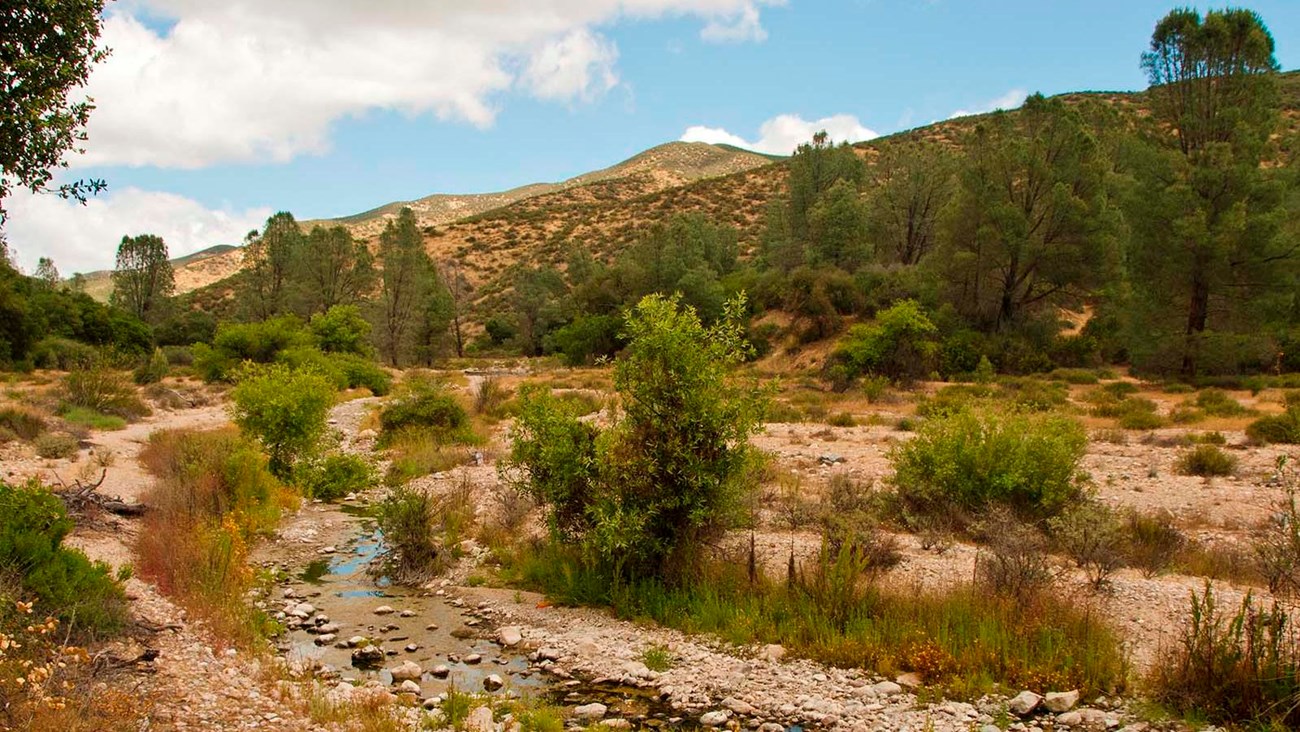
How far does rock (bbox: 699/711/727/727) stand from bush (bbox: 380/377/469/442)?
1769cm

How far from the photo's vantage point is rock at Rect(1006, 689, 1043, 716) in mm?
7441

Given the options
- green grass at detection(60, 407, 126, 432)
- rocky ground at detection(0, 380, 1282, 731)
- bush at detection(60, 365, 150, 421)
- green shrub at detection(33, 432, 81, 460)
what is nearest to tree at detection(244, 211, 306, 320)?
bush at detection(60, 365, 150, 421)

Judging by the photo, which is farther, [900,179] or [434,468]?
[900,179]

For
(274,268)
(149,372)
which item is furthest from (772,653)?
(274,268)

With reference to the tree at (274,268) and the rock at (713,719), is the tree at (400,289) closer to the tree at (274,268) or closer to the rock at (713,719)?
the tree at (274,268)

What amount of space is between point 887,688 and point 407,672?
5035 millimetres

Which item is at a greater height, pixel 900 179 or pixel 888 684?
pixel 900 179

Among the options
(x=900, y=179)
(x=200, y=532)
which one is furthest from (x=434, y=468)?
(x=900, y=179)

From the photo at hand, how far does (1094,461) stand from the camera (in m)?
18.5

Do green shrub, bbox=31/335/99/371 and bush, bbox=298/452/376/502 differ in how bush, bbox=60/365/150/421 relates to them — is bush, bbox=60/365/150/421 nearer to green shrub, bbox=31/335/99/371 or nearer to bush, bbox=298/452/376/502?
bush, bbox=298/452/376/502

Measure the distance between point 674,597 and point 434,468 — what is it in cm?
1187

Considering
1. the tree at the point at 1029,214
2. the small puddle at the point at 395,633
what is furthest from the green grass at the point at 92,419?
the tree at the point at 1029,214

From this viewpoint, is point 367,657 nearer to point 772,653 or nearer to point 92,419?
point 772,653

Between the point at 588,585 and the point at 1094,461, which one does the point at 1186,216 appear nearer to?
the point at 1094,461
